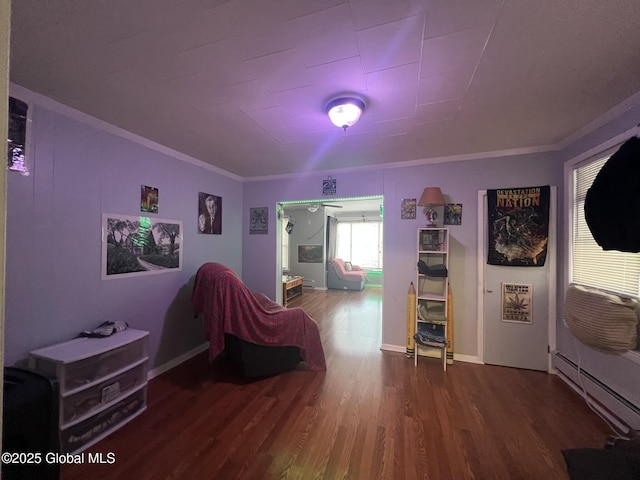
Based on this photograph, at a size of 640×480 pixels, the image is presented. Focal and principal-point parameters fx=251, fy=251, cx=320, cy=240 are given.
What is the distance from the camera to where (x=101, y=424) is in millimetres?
1815

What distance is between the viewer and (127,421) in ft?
6.39

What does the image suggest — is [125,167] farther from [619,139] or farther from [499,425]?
[619,139]

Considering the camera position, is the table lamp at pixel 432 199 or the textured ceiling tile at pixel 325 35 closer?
the textured ceiling tile at pixel 325 35

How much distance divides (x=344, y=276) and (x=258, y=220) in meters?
3.87

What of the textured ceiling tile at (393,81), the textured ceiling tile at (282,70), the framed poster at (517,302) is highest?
the textured ceiling tile at (393,81)

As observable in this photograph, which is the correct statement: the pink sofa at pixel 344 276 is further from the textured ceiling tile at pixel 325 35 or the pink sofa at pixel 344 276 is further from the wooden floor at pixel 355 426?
the textured ceiling tile at pixel 325 35

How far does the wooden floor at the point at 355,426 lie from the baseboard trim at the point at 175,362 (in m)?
0.08

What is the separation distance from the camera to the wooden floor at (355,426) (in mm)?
1570

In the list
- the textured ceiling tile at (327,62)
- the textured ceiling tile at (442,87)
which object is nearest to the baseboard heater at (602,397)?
the textured ceiling tile at (327,62)

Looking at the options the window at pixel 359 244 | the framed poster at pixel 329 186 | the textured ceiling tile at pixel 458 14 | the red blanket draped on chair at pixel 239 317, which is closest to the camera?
the textured ceiling tile at pixel 458 14

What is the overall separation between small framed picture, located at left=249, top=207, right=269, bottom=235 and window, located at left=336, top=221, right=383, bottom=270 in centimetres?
437

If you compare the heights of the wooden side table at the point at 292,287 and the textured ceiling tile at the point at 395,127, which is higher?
the textured ceiling tile at the point at 395,127

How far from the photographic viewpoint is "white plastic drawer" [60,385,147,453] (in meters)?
1.65

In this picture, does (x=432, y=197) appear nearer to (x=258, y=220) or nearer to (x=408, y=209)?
(x=408, y=209)
